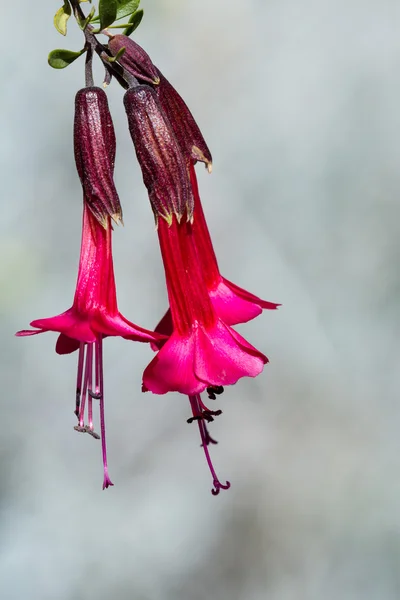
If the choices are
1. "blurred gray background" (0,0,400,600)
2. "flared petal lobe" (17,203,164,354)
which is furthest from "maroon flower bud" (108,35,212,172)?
"blurred gray background" (0,0,400,600)

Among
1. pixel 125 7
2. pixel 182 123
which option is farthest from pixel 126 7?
pixel 182 123

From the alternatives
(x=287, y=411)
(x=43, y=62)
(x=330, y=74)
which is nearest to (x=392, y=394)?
(x=287, y=411)

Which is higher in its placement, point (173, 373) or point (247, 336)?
point (247, 336)

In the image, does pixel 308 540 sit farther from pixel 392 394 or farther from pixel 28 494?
pixel 28 494

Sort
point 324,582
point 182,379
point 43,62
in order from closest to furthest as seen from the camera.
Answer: point 182,379 < point 43,62 < point 324,582

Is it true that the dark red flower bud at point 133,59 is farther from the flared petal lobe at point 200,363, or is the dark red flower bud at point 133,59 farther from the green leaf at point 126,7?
the flared petal lobe at point 200,363

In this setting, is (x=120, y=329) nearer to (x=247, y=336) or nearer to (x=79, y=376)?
(x=79, y=376)
